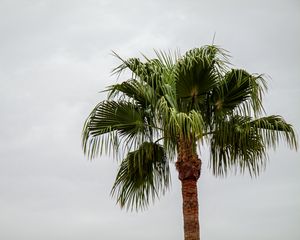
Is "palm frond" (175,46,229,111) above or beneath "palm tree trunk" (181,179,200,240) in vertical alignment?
above

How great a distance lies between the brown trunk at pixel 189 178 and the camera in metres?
11.9

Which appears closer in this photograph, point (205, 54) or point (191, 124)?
point (191, 124)

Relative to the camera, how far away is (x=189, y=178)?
12102 millimetres

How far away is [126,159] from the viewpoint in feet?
41.7

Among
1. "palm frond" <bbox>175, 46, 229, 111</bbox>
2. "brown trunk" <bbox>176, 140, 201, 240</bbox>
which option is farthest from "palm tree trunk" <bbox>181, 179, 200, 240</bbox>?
"palm frond" <bbox>175, 46, 229, 111</bbox>

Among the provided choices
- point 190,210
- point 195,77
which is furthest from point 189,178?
point 195,77

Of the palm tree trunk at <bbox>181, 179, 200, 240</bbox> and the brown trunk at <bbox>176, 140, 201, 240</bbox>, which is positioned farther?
the brown trunk at <bbox>176, 140, 201, 240</bbox>

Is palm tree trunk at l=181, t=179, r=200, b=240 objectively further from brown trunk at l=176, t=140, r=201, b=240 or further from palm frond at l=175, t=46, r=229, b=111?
palm frond at l=175, t=46, r=229, b=111

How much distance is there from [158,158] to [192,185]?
89cm

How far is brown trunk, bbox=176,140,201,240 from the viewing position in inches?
469

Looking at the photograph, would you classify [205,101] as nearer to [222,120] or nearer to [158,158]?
[222,120]

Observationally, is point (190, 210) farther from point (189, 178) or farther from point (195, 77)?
point (195, 77)

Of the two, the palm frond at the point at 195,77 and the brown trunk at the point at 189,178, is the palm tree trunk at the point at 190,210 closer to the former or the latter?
the brown trunk at the point at 189,178

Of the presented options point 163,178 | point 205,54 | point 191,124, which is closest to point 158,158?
point 163,178
